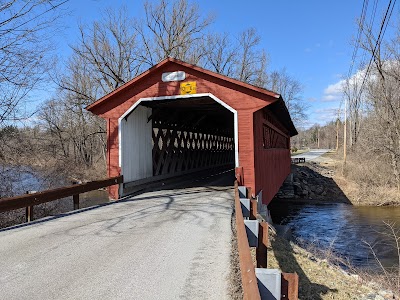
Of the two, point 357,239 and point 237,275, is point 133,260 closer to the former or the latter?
point 237,275

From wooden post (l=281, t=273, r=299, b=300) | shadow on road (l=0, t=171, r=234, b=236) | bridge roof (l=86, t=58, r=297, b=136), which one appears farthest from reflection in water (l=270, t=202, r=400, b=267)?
wooden post (l=281, t=273, r=299, b=300)

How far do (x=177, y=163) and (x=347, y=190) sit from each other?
15.3m

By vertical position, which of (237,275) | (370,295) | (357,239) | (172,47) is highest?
(172,47)

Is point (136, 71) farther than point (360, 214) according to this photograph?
Yes

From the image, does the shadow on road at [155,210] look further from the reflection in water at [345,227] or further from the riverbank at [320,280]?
the reflection in water at [345,227]

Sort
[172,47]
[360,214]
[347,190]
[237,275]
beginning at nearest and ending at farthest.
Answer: [237,275], [360,214], [347,190], [172,47]

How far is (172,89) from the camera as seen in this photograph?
33.3 feet

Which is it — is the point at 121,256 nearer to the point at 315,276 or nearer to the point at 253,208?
the point at 253,208

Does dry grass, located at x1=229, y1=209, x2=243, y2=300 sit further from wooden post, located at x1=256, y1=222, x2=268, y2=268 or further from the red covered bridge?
the red covered bridge

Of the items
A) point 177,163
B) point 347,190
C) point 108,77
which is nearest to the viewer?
point 177,163

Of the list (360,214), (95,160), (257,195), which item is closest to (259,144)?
(257,195)

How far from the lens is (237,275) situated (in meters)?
3.90

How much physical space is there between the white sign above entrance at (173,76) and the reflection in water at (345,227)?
585 centimetres

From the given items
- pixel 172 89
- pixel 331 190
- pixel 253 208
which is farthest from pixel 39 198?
pixel 331 190
